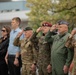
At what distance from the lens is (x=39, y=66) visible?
6.74 metres

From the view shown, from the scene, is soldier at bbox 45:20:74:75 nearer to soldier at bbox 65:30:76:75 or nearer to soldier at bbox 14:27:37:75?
soldier at bbox 65:30:76:75

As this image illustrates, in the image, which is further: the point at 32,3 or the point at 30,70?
the point at 32,3

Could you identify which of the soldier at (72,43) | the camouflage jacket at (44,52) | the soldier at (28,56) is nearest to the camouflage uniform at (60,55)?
the soldier at (72,43)

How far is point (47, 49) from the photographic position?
21.7ft

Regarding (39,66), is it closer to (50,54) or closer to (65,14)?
(50,54)

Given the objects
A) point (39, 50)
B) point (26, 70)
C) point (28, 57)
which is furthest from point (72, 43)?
point (26, 70)

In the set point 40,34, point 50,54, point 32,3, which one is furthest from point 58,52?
point 32,3

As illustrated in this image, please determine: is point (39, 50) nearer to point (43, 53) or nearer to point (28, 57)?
point (43, 53)

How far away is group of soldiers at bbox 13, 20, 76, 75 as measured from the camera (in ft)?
19.6

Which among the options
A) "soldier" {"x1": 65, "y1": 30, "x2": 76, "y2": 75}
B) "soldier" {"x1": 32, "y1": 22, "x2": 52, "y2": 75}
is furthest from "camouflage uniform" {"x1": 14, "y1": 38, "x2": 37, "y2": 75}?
"soldier" {"x1": 65, "y1": 30, "x2": 76, "y2": 75}

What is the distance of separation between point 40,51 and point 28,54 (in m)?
0.59

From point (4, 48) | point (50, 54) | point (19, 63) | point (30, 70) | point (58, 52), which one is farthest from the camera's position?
point (4, 48)

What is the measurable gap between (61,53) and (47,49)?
2.24ft

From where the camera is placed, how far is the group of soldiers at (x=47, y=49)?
597 cm
